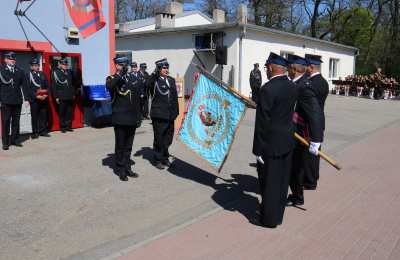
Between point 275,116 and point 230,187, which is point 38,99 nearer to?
point 230,187

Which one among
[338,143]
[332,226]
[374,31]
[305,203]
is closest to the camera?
[332,226]

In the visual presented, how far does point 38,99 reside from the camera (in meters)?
9.95

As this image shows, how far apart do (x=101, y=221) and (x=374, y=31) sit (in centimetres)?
4465

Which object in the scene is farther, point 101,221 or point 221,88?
point 221,88

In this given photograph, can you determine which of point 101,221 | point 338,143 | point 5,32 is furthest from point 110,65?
point 101,221

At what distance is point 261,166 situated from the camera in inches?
197

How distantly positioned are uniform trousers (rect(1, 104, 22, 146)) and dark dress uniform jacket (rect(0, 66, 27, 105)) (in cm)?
14

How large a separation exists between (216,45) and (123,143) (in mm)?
15026

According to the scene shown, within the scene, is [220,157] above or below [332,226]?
above

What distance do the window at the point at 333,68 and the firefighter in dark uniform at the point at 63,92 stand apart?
24.0 m

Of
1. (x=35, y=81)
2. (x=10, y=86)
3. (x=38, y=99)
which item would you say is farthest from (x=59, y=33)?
(x=10, y=86)

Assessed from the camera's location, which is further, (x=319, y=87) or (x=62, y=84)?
(x=62, y=84)

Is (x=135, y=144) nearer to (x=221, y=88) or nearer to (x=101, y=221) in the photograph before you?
(x=221, y=88)

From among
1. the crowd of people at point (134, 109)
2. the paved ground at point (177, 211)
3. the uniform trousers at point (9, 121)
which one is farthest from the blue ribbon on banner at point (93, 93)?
the crowd of people at point (134, 109)
